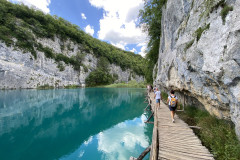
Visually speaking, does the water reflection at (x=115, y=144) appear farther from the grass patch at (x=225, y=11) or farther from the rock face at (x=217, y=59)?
the grass patch at (x=225, y=11)

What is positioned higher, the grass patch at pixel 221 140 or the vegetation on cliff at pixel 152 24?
the vegetation on cliff at pixel 152 24

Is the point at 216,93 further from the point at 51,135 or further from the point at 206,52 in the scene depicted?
the point at 51,135

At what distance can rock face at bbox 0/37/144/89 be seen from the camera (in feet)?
122

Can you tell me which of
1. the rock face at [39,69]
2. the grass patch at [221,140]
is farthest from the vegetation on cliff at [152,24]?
the rock face at [39,69]

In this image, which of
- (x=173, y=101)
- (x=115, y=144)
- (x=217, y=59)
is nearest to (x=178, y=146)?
(x=173, y=101)

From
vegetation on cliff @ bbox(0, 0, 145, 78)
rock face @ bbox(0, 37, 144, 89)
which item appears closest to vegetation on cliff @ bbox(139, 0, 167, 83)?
vegetation on cliff @ bbox(0, 0, 145, 78)

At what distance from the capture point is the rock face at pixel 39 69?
3722 cm

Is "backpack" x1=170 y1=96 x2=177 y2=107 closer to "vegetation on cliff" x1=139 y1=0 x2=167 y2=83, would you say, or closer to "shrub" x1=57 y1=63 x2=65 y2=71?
"vegetation on cliff" x1=139 y1=0 x2=167 y2=83

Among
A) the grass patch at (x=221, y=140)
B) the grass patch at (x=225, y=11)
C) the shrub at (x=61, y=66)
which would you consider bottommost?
the grass patch at (x=221, y=140)

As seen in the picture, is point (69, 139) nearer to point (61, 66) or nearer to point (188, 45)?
point (188, 45)

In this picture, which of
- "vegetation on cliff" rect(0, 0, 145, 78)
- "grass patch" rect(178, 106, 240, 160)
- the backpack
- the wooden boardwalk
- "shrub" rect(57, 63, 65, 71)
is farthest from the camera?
"shrub" rect(57, 63, 65, 71)

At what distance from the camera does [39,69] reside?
45.8 metres

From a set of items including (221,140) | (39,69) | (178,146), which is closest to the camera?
(221,140)

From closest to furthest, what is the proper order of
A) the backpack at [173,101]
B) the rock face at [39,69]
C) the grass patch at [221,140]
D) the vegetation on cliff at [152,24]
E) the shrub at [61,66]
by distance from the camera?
the grass patch at [221,140]
the backpack at [173,101]
the vegetation on cliff at [152,24]
the rock face at [39,69]
the shrub at [61,66]
